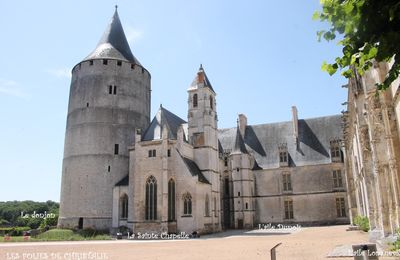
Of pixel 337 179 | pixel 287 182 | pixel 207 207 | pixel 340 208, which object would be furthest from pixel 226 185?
pixel 340 208

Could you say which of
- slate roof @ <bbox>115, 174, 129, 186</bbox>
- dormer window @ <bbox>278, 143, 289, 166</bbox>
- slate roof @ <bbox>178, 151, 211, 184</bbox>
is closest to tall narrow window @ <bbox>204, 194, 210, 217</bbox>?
slate roof @ <bbox>178, 151, 211, 184</bbox>

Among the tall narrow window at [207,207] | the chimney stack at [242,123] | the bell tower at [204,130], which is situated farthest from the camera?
the chimney stack at [242,123]

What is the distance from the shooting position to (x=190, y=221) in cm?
3081

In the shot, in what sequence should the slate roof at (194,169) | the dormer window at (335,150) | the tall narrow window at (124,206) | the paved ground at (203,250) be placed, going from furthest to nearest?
the dormer window at (335,150), the tall narrow window at (124,206), the slate roof at (194,169), the paved ground at (203,250)

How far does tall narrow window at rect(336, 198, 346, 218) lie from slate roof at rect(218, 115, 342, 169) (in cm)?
457

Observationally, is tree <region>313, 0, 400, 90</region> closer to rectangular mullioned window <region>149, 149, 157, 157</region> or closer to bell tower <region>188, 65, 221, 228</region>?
rectangular mullioned window <region>149, 149, 157, 157</region>

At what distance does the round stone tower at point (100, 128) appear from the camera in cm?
3591

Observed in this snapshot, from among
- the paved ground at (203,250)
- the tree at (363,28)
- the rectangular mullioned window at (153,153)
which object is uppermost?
the rectangular mullioned window at (153,153)

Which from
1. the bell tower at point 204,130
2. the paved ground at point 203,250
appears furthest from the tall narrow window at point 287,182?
the paved ground at point 203,250

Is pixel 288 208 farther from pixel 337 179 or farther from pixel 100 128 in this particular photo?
pixel 100 128

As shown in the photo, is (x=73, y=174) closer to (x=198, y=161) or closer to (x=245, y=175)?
(x=198, y=161)

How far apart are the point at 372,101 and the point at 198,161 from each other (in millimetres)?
22499

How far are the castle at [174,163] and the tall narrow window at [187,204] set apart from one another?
0.30ft

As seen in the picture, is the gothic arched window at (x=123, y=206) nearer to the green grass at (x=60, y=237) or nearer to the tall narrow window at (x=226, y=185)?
the green grass at (x=60, y=237)
